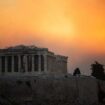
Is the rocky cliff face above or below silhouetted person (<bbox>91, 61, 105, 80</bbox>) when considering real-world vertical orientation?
below

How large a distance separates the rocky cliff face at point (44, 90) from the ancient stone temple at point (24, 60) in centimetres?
472

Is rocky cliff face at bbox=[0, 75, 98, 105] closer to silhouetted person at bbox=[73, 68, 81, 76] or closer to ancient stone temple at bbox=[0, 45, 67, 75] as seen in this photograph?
ancient stone temple at bbox=[0, 45, 67, 75]

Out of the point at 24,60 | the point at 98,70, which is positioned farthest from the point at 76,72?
the point at 24,60

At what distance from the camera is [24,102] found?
5091cm

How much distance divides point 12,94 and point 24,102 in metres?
1.37

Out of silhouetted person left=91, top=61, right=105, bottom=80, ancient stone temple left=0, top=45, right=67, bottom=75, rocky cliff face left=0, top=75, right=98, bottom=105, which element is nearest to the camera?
A: rocky cliff face left=0, top=75, right=98, bottom=105

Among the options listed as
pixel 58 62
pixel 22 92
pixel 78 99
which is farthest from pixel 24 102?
pixel 58 62

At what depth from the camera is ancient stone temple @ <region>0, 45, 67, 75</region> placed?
2350 inches

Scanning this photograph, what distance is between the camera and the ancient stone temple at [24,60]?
59688 millimetres

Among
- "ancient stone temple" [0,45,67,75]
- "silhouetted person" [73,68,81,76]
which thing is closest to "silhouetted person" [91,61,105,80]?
"silhouetted person" [73,68,81,76]

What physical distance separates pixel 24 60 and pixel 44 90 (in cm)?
806

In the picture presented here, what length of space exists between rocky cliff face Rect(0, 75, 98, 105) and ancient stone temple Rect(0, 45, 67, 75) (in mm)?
4723

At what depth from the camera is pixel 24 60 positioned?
59.9 m

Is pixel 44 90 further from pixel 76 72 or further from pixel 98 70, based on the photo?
pixel 98 70
